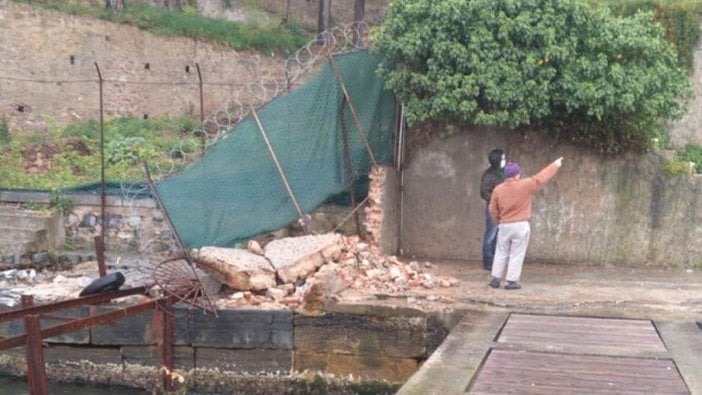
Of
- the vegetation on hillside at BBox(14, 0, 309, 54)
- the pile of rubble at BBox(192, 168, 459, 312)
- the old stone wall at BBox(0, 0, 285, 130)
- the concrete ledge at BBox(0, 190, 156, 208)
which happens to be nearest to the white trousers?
the pile of rubble at BBox(192, 168, 459, 312)

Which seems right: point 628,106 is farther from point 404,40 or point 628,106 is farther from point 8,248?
point 8,248

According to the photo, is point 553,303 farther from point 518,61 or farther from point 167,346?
point 167,346

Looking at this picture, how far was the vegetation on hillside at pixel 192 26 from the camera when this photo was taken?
27.1 meters

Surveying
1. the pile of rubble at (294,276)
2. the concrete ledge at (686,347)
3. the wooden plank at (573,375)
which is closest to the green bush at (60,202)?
the pile of rubble at (294,276)

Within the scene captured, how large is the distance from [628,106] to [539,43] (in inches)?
51.3

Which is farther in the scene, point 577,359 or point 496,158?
point 496,158

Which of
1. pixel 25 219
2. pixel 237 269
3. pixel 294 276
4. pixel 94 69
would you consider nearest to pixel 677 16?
pixel 294 276

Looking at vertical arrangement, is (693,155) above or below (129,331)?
above

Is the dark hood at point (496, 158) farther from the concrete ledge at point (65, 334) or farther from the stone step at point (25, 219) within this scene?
the stone step at point (25, 219)

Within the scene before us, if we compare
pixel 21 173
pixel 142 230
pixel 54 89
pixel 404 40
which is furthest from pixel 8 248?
pixel 54 89

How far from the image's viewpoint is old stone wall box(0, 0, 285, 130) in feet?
81.7

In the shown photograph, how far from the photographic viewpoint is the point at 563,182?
12.9 meters

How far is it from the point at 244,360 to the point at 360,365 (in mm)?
1289

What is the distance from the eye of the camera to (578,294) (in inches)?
423
